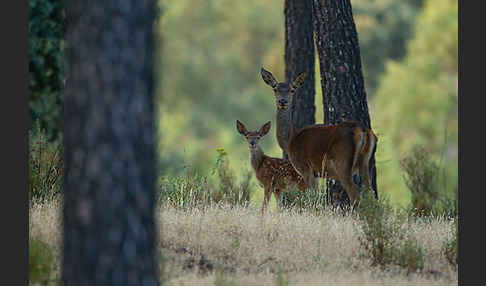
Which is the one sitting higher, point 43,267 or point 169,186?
point 169,186

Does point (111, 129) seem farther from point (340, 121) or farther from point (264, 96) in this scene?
point (264, 96)

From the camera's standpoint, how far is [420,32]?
37.6 m

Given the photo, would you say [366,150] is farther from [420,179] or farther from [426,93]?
[426,93]

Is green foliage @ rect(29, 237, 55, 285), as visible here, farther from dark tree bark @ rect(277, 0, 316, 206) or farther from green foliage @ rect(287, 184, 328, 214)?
dark tree bark @ rect(277, 0, 316, 206)

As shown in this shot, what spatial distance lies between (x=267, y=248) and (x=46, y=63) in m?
8.89

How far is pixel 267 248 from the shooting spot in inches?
347

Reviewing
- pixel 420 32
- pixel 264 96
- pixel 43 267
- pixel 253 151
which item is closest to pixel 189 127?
pixel 264 96

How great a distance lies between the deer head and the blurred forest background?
11569mm

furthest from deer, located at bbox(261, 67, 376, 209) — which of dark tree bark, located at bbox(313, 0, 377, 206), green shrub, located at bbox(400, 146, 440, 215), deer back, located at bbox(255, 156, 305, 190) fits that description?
green shrub, located at bbox(400, 146, 440, 215)

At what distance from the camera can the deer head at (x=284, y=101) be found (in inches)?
469

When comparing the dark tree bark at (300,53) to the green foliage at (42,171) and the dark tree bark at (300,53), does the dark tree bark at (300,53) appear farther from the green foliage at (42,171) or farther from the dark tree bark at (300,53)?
the green foliage at (42,171)

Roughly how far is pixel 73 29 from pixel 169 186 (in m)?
6.29

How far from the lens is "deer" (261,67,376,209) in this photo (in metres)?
10.9

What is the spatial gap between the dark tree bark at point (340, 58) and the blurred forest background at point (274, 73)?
39.2 ft
